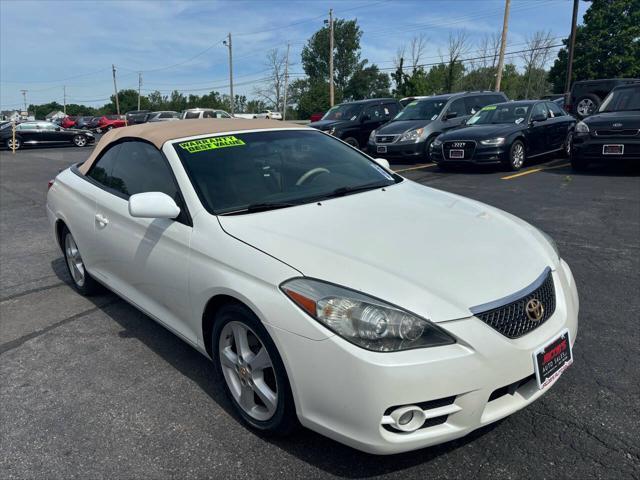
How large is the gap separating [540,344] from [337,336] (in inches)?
35.1

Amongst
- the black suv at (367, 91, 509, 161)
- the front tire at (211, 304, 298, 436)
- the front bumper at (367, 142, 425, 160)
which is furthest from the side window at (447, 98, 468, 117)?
the front tire at (211, 304, 298, 436)

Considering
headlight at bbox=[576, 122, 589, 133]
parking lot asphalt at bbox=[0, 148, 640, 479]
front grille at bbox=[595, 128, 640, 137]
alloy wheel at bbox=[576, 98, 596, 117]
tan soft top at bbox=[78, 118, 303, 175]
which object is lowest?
parking lot asphalt at bbox=[0, 148, 640, 479]

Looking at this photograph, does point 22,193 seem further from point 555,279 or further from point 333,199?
point 555,279

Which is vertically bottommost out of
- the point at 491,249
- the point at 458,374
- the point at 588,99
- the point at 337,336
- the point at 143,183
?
the point at 458,374

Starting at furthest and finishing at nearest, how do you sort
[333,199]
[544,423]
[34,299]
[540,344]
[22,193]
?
[22,193]
[34,299]
[333,199]
[544,423]
[540,344]

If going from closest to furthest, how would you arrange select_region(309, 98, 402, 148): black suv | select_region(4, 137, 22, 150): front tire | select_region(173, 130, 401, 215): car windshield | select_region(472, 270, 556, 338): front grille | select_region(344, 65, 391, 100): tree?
select_region(472, 270, 556, 338): front grille, select_region(173, 130, 401, 215): car windshield, select_region(309, 98, 402, 148): black suv, select_region(4, 137, 22, 150): front tire, select_region(344, 65, 391, 100): tree

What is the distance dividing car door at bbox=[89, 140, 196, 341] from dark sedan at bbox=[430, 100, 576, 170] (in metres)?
8.42

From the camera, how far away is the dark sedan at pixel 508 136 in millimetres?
10805

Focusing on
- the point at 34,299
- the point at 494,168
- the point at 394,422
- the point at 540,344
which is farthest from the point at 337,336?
the point at 494,168

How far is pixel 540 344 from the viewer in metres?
2.24

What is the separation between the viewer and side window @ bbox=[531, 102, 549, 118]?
1160 centimetres

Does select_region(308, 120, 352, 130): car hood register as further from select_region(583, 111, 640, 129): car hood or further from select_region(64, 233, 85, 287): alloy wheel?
select_region(64, 233, 85, 287): alloy wheel

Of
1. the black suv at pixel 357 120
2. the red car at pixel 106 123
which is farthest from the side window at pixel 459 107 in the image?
the red car at pixel 106 123

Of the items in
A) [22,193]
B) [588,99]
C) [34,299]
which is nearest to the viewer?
[34,299]
